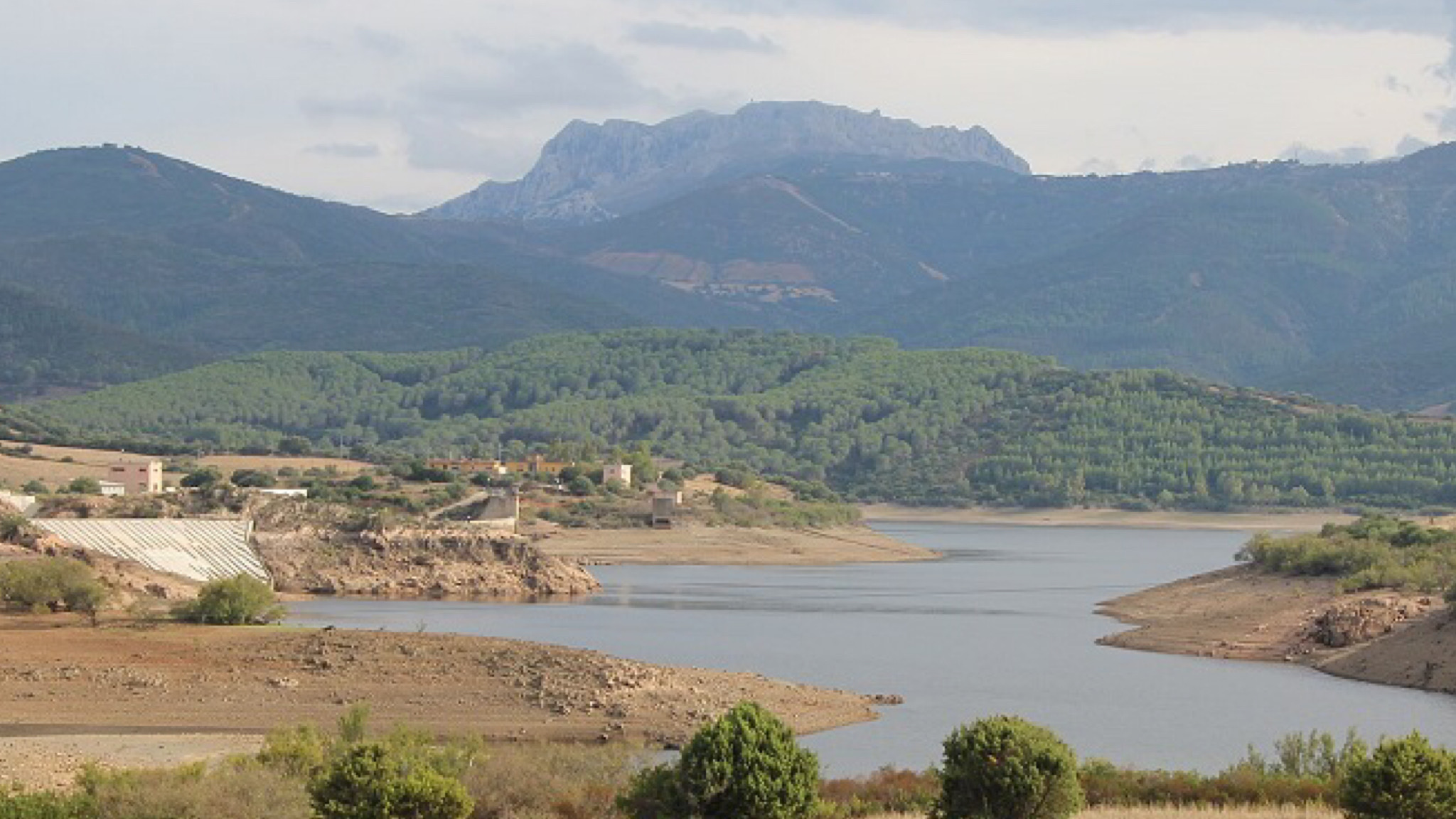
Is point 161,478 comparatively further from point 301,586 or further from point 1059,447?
point 1059,447

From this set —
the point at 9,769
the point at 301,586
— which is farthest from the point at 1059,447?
the point at 9,769

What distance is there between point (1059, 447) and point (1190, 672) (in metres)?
134

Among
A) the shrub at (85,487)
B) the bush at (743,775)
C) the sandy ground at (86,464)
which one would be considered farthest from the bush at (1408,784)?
the sandy ground at (86,464)

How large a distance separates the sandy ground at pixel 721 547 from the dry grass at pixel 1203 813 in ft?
258

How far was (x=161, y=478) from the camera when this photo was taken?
114 meters

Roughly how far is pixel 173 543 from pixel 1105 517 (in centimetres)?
11064

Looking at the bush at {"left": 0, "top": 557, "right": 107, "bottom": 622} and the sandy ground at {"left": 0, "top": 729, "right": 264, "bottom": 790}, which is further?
the bush at {"left": 0, "top": 557, "right": 107, "bottom": 622}

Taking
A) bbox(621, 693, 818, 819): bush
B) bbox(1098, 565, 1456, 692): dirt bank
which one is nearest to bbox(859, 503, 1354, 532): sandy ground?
bbox(1098, 565, 1456, 692): dirt bank

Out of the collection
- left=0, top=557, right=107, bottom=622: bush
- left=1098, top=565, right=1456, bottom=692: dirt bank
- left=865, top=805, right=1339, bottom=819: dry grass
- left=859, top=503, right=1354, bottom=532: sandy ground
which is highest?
left=0, top=557, right=107, bottom=622: bush

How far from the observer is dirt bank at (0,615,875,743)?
45.3m

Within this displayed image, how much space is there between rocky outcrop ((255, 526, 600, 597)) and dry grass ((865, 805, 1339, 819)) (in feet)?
179

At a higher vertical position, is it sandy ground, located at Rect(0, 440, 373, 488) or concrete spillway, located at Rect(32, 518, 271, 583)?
sandy ground, located at Rect(0, 440, 373, 488)

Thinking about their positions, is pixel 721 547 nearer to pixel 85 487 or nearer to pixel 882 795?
pixel 85 487

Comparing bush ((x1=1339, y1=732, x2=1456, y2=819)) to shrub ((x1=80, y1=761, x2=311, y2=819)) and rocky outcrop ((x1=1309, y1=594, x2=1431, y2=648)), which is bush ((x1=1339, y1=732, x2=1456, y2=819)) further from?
rocky outcrop ((x1=1309, y1=594, x2=1431, y2=648))
